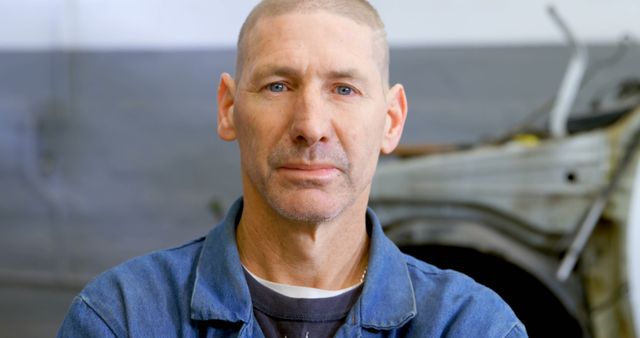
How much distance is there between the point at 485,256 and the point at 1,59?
2.55 m

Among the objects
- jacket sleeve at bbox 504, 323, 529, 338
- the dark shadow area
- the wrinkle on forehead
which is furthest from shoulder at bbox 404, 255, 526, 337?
the dark shadow area

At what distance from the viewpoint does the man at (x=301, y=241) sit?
1.04 metres

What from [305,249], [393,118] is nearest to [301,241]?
[305,249]

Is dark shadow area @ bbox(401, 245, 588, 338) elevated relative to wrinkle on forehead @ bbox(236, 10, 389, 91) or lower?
lower

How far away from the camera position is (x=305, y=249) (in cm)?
108

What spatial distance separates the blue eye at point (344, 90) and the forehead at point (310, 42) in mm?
26

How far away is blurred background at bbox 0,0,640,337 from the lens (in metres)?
3.73

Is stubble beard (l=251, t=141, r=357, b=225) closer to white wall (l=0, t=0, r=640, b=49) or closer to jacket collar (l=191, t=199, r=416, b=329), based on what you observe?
jacket collar (l=191, t=199, r=416, b=329)

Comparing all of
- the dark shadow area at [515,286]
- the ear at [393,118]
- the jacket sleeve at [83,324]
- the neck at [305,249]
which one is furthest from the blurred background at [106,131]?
the jacket sleeve at [83,324]

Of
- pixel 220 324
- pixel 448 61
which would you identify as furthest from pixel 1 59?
pixel 220 324

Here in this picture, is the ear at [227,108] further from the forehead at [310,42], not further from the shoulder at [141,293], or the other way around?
the shoulder at [141,293]

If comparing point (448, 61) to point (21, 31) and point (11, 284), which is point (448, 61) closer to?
point (21, 31)

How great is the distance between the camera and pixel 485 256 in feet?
7.63

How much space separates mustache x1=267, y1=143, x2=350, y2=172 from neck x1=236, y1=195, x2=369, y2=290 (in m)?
0.07
